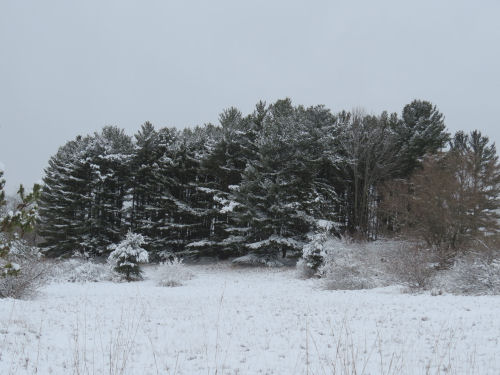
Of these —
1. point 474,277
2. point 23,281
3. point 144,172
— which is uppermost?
point 144,172

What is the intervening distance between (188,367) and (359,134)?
86.5 ft

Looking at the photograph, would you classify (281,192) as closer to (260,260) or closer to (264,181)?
(264,181)

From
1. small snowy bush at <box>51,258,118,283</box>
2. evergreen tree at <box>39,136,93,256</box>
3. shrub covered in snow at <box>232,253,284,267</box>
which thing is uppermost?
evergreen tree at <box>39,136,93,256</box>

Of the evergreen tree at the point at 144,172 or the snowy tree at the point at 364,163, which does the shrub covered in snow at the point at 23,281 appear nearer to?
the evergreen tree at the point at 144,172

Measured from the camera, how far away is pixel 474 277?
1188 cm

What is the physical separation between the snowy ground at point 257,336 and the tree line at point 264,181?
11.7 metres

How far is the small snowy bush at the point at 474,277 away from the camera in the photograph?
37.8 ft

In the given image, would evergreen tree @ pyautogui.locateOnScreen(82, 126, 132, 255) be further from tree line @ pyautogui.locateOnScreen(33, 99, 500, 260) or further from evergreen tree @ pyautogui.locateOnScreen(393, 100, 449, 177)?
evergreen tree @ pyautogui.locateOnScreen(393, 100, 449, 177)

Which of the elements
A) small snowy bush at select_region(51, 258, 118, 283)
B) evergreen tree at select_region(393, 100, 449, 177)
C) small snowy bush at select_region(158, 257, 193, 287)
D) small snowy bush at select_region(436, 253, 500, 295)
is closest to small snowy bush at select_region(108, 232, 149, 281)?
small snowy bush at select_region(51, 258, 118, 283)

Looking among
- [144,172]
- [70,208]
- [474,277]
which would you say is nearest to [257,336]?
[474,277]

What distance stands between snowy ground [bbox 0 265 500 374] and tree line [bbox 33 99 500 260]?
461 inches

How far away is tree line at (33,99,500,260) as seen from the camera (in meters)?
23.0

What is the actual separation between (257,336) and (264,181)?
692 inches

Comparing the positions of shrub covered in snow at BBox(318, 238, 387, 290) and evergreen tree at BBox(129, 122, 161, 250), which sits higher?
evergreen tree at BBox(129, 122, 161, 250)
